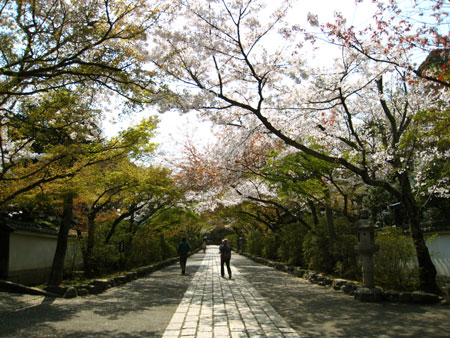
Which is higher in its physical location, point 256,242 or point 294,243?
point 294,243

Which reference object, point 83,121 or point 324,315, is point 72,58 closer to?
point 83,121

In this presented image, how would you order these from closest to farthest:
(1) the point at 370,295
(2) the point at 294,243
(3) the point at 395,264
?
1. (1) the point at 370,295
2. (3) the point at 395,264
3. (2) the point at 294,243

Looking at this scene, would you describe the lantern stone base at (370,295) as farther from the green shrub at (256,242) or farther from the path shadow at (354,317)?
the green shrub at (256,242)

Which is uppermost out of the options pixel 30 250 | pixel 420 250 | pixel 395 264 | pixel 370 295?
pixel 420 250

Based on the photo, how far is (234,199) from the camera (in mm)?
19656

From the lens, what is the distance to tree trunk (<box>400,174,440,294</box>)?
845cm

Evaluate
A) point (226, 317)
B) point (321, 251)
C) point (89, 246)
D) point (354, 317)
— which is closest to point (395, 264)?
point (354, 317)

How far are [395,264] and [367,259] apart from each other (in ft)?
2.90

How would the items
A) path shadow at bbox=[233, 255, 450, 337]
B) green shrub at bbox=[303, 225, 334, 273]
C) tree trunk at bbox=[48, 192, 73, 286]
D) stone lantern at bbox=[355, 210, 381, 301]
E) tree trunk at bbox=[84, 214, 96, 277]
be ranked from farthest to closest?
tree trunk at bbox=[84, 214, 96, 277], green shrub at bbox=[303, 225, 334, 273], tree trunk at bbox=[48, 192, 73, 286], stone lantern at bbox=[355, 210, 381, 301], path shadow at bbox=[233, 255, 450, 337]

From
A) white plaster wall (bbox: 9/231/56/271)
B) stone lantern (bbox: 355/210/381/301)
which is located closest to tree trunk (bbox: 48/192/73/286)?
white plaster wall (bbox: 9/231/56/271)

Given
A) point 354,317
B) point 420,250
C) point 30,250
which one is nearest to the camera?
point 354,317

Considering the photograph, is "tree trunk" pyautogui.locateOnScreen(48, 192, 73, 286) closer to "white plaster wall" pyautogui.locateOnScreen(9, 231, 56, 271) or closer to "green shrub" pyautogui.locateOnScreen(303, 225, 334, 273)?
"white plaster wall" pyautogui.locateOnScreen(9, 231, 56, 271)

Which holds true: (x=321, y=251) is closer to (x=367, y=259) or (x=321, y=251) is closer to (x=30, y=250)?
(x=367, y=259)

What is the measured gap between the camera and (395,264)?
9.38 meters
